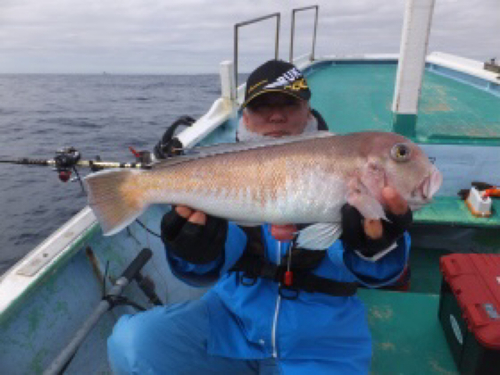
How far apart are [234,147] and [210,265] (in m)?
0.90

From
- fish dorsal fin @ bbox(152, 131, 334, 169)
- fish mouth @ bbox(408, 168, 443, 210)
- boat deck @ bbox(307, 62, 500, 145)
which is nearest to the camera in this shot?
fish mouth @ bbox(408, 168, 443, 210)

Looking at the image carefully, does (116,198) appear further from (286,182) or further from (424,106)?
(424,106)

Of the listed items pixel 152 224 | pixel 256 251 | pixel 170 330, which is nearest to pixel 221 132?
pixel 152 224

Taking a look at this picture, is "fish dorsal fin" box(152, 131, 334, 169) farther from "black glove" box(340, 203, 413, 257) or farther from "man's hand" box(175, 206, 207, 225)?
"black glove" box(340, 203, 413, 257)

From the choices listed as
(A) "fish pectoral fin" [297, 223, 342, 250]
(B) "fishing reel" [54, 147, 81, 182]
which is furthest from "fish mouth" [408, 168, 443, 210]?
(B) "fishing reel" [54, 147, 81, 182]

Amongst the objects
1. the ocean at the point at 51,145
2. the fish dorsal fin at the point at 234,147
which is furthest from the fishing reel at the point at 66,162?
the fish dorsal fin at the point at 234,147

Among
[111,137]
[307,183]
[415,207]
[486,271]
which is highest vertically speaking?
[307,183]

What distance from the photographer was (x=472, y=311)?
2730 millimetres

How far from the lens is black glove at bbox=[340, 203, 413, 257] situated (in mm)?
2158

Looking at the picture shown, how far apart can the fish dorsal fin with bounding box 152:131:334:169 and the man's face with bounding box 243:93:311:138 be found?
0.54m

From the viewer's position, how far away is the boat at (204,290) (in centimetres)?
277

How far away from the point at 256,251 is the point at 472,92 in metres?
8.25

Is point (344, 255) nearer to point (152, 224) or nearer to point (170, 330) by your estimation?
point (170, 330)

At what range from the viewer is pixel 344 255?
2.64 meters
